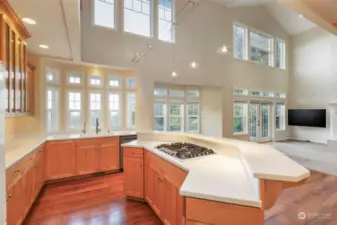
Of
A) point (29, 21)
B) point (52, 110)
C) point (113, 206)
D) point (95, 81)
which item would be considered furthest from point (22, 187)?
point (95, 81)

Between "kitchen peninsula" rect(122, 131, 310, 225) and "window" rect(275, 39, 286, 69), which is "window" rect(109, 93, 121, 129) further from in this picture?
"window" rect(275, 39, 286, 69)

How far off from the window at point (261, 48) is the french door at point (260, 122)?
1.97 meters

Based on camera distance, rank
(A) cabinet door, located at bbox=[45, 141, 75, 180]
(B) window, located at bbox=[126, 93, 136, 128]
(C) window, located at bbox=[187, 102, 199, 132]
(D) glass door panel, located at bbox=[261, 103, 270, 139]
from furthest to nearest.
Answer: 1. (D) glass door panel, located at bbox=[261, 103, 270, 139]
2. (C) window, located at bbox=[187, 102, 199, 132]
3. (B) window, located at bbox=[126, 93, 136, 128]
4. (A) cabinet door, located at bbox=[45, 141, 75, 180]

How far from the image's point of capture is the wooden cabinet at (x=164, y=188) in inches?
88.0

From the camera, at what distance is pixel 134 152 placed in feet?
11.5

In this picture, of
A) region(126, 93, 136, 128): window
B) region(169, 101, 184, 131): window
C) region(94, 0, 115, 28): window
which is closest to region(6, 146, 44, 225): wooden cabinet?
region(126, 93, 136, 128): window

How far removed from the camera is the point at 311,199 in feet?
11.5

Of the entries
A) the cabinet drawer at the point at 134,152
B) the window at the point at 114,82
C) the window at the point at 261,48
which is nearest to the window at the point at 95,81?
the window at the point at 114,82

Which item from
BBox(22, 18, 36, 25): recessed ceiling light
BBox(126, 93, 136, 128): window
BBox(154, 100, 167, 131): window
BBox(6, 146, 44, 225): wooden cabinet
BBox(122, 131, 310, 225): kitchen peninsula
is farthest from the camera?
BBox(154, 100, 167, 131): window

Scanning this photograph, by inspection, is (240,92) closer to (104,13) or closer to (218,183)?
(104,13)

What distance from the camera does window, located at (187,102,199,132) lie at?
7727 millimetres

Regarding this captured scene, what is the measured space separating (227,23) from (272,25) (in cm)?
325

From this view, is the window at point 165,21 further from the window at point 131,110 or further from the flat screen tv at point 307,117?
the flat screen tv at point 307,117

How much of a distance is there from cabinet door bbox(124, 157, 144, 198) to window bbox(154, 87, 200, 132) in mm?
3300
